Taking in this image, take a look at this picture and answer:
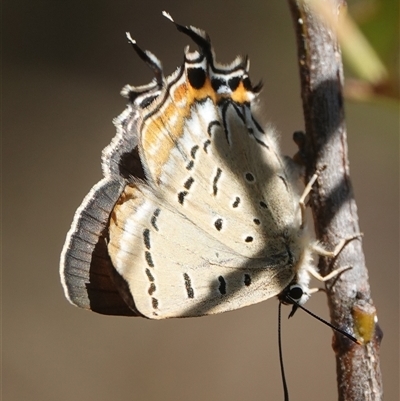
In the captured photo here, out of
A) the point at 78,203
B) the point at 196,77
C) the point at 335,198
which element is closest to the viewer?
the point at 335,198

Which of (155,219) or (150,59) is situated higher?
(150,59)

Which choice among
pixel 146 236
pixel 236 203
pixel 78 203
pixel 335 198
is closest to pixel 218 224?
pixel 236 203

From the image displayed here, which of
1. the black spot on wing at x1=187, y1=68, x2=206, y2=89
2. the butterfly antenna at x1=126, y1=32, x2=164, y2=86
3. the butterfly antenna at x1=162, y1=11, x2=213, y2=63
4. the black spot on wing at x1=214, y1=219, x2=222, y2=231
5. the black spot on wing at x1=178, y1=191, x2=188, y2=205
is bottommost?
the black spot on wing at x1=214, y1=219, x2=222, y2=231

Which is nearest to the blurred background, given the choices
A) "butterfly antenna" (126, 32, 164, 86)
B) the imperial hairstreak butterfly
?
the imperial hairstreak butterfly

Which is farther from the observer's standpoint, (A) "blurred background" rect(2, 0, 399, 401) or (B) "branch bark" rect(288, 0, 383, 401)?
(A) "blurred background" rect(2, 0, 399, 401)

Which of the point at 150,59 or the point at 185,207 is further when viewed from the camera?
the point at 185,207

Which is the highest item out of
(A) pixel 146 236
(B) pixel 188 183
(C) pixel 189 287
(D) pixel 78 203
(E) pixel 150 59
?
(D) pixel 78 203

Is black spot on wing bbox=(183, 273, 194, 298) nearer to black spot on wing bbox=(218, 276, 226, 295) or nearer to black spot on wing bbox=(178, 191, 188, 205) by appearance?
black spot on wing bbox=(218, 276, 226, 295)

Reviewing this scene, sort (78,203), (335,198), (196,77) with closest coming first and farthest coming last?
(335,198) < (196,77) < (78,203)

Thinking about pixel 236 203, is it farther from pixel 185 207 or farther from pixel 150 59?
pixel 150 59

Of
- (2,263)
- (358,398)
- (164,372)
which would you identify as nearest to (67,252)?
(358,398)
